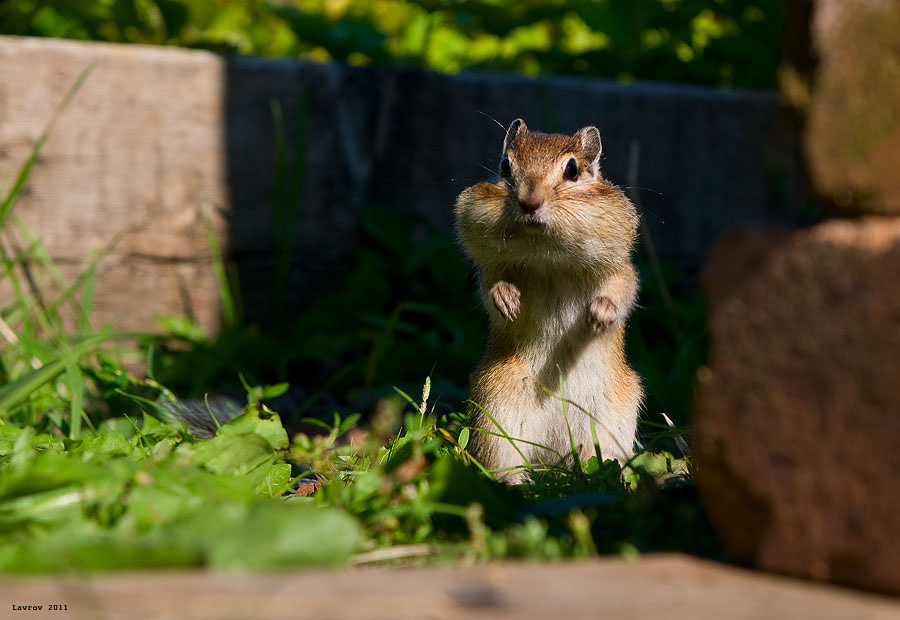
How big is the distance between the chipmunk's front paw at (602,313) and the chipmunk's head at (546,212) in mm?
123

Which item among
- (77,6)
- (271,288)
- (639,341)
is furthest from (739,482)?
(77,6)

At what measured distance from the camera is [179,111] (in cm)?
475

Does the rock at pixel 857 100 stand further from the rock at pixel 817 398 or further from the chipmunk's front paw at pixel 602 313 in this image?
the chipmunk's front paw at pixel 602 313

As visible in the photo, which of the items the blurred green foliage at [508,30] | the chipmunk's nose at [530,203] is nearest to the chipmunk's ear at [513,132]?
the chipmunk's nose at [530,203]

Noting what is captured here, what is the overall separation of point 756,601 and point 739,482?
0.23m

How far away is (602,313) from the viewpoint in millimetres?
3213

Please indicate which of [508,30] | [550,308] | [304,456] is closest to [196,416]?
[304,456]

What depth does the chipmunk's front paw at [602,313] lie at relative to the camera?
321 centimetres

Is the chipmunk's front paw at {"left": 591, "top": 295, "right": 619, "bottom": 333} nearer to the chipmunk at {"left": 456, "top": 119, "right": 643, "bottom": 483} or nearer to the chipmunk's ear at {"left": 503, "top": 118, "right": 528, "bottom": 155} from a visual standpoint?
the chipmunk at {"left": 456, "top": 119, "right": 643, "bottom": 483}

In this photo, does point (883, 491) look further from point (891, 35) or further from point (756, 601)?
point (891, 35)

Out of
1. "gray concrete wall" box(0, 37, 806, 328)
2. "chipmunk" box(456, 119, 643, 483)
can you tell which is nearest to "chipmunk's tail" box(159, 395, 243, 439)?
"chipmunk" box(456, 119, 643, 483)

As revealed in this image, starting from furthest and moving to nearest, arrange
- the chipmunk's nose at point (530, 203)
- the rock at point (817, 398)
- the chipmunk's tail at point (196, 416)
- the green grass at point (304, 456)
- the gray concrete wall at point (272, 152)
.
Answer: the gray concrete wall at point (272, 152) < the chipmunk's tail at point (196, 416) < the chipmunk's nose at point (530, 203) < the green grass at point (304, 456) < the rock at point (817, 398)

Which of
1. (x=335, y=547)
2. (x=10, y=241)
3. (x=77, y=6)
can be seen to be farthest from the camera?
(x=77, y=6)

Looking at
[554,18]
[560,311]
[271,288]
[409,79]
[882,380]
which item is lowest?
[271,288]
